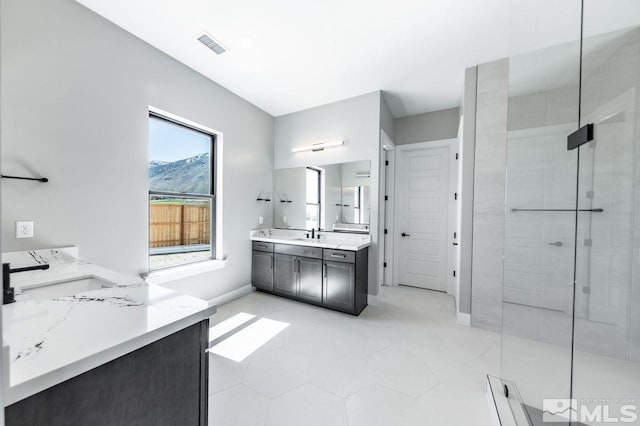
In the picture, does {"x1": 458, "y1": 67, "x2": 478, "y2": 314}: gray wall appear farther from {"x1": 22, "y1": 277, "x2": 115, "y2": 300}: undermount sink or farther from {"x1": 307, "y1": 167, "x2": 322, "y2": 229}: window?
{"x1": 22, "y1": 277, "x2": 115, "y2": 300}: undermount sink

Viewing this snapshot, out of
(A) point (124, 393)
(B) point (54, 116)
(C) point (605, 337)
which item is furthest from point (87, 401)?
(C) point (605, 337)

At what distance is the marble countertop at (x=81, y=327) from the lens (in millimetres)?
762

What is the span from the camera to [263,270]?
372 centimetres

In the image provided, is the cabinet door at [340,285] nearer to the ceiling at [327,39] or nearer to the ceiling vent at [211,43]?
the ceiling at [327,39]

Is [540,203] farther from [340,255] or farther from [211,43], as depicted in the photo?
[211,43]

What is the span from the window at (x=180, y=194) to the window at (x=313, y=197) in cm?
131

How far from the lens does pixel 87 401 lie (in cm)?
85

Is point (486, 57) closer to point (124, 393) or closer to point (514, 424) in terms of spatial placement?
point (514, 424)

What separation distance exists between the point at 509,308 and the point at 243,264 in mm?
3003

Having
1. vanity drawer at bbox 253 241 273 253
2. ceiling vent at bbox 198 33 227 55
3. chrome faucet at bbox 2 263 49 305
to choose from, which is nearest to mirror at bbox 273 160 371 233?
vanity drawer at bbox 253 241 273 253

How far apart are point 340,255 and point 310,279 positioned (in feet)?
1.71

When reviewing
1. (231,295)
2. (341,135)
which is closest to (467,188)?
(341,135)

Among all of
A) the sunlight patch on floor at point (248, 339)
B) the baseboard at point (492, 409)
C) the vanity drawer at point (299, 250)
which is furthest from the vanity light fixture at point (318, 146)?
the baseboard at point (492, 409)

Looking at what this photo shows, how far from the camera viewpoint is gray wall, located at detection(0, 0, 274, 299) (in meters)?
1.81
